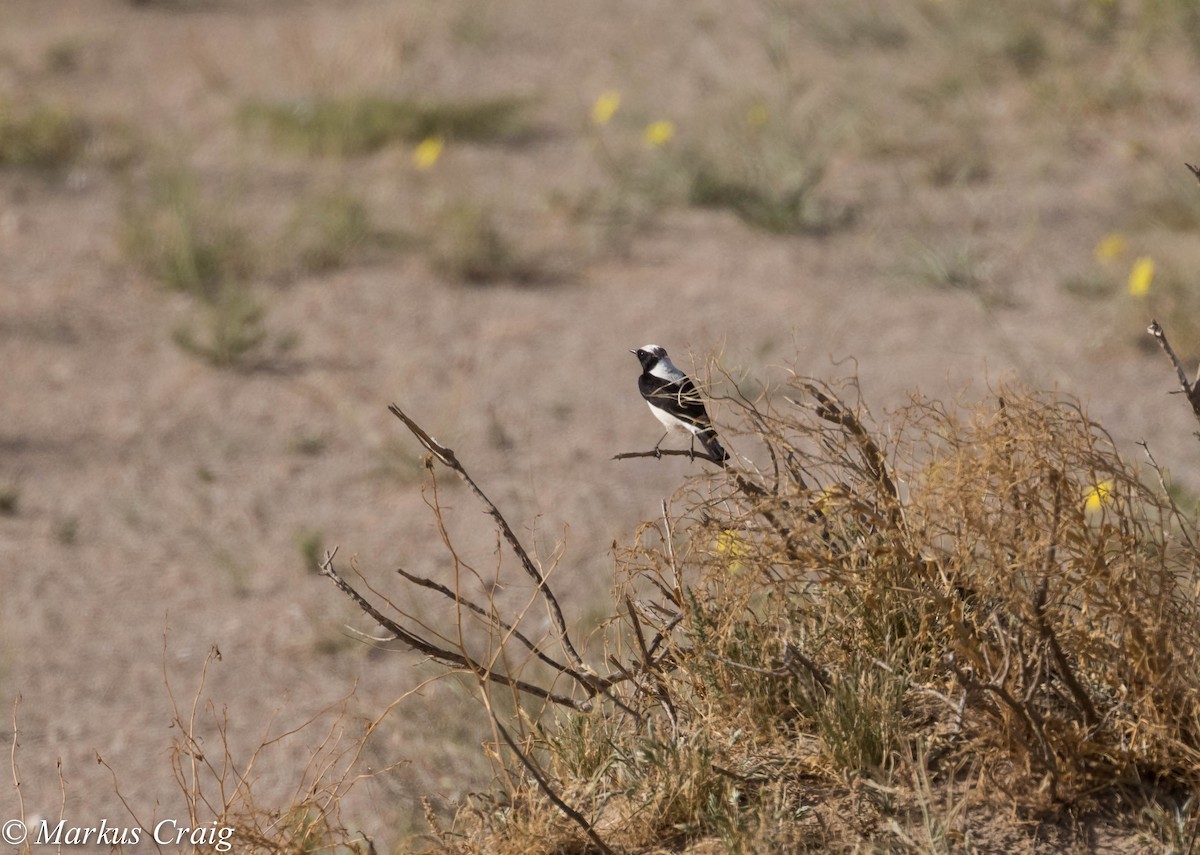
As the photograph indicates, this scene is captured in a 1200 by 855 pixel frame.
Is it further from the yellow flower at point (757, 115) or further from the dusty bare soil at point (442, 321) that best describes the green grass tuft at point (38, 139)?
the yellow flower at point (757, 115)

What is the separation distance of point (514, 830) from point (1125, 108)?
6.98m

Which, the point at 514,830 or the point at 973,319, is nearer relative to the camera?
the point at 514,830

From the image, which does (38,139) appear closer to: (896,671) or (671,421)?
(671,421)

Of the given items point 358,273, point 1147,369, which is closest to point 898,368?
point 1147,369

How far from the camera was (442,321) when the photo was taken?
22.5 ft

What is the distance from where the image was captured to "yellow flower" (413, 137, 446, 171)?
7637mm

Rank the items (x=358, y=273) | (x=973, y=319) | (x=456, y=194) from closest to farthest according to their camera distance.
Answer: (x=973, y=319) < (x=358, y=273) < (x=456, y=194)

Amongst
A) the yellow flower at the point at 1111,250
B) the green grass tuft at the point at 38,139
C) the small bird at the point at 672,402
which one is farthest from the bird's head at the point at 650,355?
the green grass tuft at the point at 38,139

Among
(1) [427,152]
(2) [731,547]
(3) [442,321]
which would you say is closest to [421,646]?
(2) [731,547]

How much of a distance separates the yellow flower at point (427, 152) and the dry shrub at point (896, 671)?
5488 mm

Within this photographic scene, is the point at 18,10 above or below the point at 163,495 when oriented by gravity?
above

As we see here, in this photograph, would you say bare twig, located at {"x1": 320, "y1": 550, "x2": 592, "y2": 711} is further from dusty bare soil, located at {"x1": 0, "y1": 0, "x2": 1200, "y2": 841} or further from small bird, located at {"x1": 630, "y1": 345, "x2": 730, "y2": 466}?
dusty bare soil, located at {"x1": 0, "y1": 0, "x2": 1200, "y2": 841}

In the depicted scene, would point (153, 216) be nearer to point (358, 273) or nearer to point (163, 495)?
point (358, 273)

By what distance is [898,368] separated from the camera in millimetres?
6098
